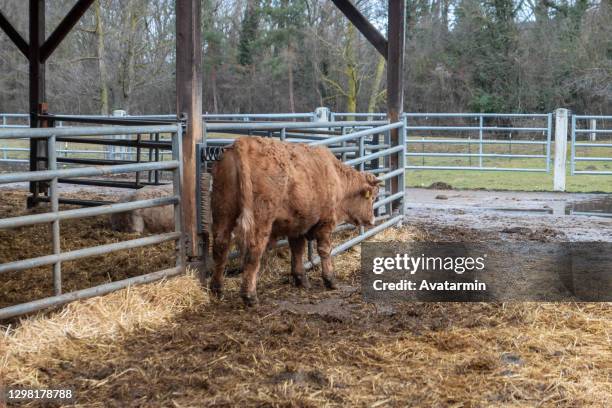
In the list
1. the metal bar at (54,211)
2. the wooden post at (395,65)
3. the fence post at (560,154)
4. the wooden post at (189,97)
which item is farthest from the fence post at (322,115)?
the metal bar at (54,211)

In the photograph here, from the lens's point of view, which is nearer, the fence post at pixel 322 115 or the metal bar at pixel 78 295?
the metal bar at pixel 78 295

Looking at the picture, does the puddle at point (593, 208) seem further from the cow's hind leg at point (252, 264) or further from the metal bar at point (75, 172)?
the metal bar at point (75, 172)

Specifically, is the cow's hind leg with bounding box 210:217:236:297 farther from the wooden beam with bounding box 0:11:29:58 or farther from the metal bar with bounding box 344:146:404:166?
the wooden beam with bounding box 0:11:29:58

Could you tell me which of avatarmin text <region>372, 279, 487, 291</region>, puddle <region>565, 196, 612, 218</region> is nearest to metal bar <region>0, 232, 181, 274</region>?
avatarmin text <region>372, 279, 487, 291</region>

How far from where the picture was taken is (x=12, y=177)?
508 centimetres

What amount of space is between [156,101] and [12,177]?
30457 millimetres

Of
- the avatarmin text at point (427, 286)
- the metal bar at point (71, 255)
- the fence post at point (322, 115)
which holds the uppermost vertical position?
the fence post at point (322, 115)

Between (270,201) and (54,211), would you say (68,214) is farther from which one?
(270,201)

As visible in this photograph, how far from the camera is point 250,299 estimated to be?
19.7 ft

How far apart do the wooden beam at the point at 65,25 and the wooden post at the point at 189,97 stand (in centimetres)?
428

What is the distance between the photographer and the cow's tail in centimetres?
583

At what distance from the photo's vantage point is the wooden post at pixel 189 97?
6578 mm

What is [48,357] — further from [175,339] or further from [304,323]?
[304,323]

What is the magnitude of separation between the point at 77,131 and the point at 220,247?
1.39 m
